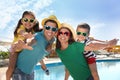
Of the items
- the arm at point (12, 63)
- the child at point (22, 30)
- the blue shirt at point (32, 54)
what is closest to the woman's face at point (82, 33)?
the blue shirt at point (32, 54)

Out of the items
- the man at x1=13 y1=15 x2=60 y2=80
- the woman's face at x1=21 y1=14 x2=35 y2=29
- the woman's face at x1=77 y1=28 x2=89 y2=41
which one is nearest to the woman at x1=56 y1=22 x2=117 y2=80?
the man at x1=13 y1=15 x2=60 y2=80

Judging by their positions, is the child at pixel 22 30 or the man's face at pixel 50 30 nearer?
the man's face at pixel 50 30

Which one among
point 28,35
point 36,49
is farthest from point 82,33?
point 28,35

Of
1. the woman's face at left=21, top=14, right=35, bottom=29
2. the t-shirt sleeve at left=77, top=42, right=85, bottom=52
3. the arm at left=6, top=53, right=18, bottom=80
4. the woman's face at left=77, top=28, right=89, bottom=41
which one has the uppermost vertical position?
the woman's face at left=21, top=14, right=35, bottom=29

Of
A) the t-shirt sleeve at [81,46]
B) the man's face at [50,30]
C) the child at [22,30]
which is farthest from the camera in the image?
the child at [22,30]

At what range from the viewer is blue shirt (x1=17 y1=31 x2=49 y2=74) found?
13.5ft

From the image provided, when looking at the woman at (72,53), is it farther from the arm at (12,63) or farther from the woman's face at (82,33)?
the arm at (12,63)

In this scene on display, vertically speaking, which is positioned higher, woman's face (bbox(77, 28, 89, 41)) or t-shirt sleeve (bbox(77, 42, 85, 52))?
woman's face (bbox(77, 28, 89, 41))

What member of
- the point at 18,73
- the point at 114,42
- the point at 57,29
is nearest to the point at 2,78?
the point at 18,73

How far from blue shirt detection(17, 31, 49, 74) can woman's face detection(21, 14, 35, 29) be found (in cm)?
43

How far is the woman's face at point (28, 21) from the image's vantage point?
4.52 m

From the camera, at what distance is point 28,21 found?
4.51 m

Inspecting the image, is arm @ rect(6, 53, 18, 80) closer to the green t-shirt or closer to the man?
the man

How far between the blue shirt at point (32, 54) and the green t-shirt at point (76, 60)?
252 millimetres
